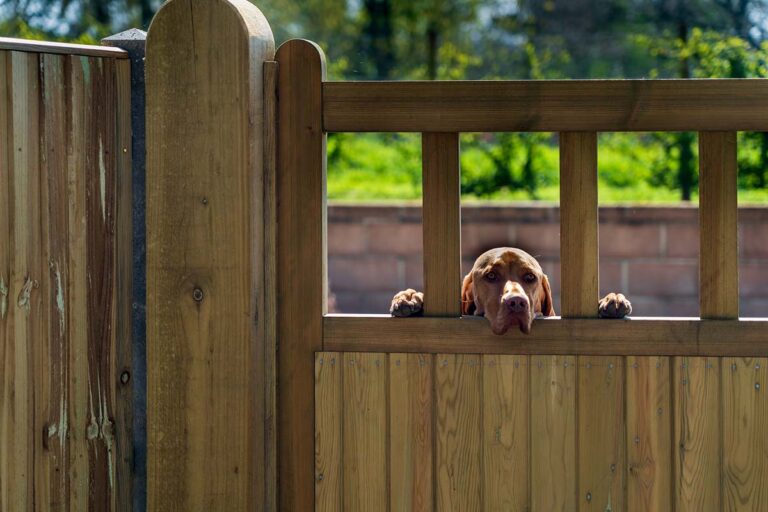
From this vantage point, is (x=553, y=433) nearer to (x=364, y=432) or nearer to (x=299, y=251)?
(x=364, y=432)

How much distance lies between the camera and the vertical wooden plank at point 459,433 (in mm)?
2820

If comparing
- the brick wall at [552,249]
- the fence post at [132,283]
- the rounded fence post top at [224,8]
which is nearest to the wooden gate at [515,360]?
the rounded fence post top at [224,8]

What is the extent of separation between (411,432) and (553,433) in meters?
0.40

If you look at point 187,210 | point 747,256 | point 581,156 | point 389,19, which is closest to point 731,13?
point 747,256

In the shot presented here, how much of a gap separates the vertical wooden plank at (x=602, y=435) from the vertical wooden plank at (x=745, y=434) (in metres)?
0.28

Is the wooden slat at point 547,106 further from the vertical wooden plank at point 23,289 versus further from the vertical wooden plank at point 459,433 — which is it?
the vertical wooden plank at point 23,289

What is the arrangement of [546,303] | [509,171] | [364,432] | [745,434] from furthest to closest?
[509,171], [546,303], [364,432], [745,434]

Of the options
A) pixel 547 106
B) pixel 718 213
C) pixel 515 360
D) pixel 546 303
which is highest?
pixel 547 106

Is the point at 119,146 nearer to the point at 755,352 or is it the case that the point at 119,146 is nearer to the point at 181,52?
the point at 181,52

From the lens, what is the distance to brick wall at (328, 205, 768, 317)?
23.2ft

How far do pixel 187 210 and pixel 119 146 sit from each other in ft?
0.99

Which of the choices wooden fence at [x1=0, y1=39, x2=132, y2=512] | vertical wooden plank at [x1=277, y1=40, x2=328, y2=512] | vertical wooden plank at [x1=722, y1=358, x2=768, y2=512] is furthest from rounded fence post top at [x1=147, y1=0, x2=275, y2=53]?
vertical wooden plank at [x1=722, y1=358, x2=768, y2=512]

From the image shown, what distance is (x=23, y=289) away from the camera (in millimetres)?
2768

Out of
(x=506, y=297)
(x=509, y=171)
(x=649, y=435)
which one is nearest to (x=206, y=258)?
(x=506, y=297)
